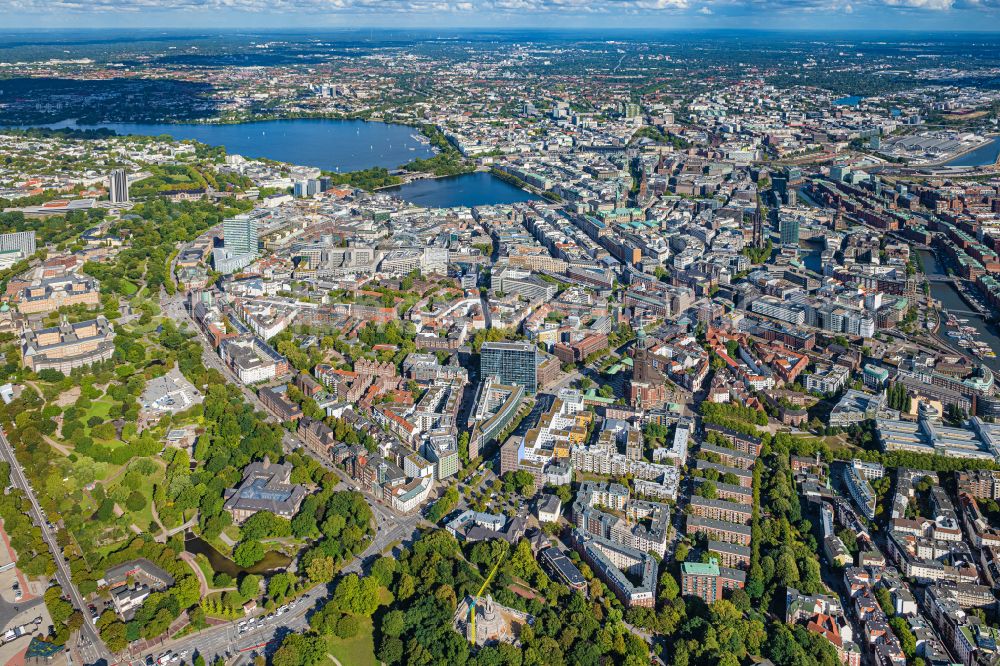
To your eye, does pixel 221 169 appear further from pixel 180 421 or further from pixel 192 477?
pixel 192 477

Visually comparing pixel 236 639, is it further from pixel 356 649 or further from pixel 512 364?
pixel 512 364

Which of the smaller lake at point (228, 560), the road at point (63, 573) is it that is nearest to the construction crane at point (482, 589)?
the smaller lake at point (228, 560)

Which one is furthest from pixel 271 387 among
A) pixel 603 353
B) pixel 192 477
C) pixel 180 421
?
pixel 603 353

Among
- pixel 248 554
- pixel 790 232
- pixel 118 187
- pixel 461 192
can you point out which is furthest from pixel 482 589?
pixel 118 187

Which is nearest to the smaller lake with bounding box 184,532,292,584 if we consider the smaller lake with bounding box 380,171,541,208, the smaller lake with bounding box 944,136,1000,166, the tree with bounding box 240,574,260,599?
the tree with bounding box 240,574,260,599

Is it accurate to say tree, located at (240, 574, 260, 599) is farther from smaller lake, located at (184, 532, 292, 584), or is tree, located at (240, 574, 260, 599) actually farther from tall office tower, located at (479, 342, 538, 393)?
tall office tower, located at (479, 342, 538, 393)

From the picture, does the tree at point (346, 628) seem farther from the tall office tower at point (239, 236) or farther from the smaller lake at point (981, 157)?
the smaller lake at point (981, 157)
